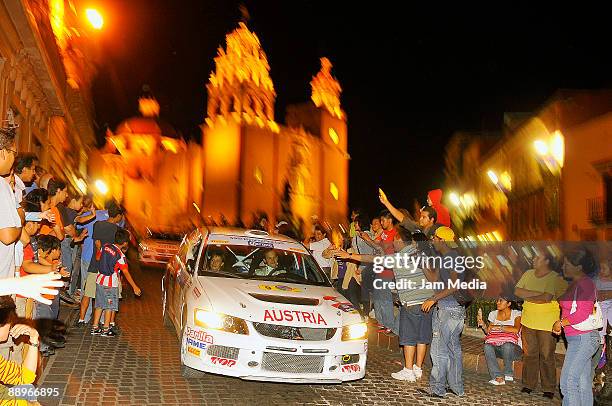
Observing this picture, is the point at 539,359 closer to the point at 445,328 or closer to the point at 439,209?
the point at 445,328

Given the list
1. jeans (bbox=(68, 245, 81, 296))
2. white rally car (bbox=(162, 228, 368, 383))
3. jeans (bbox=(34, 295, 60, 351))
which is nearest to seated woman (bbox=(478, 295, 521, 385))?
white rally car (bbox=(162, 228, 368, 383))

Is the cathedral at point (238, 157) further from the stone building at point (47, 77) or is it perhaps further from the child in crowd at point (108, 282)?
the child in crowd at point (108, 282)

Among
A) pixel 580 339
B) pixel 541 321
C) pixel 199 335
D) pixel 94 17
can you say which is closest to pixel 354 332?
pixel 199 335

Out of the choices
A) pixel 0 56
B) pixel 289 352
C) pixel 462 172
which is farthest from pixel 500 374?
pixel 462 172

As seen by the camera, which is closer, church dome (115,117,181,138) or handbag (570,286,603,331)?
handbag (570,286,603,331)

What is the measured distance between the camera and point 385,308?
30.7 ft

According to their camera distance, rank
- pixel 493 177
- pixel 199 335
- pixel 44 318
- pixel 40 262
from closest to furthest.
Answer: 1. pixel 199 335
2. pixel 40 262
3. pixel 44 318
4. pixel 493 177

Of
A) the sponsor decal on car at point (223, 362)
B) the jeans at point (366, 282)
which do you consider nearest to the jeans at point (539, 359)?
the jeans at point (366, 282)

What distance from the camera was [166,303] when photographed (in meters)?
8.68

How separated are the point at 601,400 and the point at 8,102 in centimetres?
1298

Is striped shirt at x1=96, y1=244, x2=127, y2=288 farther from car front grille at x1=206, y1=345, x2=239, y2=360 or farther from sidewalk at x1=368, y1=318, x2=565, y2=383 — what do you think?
sidewalk at x1=368, y1=318, x2=565, y2=383

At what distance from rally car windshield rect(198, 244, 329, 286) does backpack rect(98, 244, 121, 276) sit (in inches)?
73.0

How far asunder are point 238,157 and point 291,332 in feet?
154

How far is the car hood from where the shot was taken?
5914 millimetres
